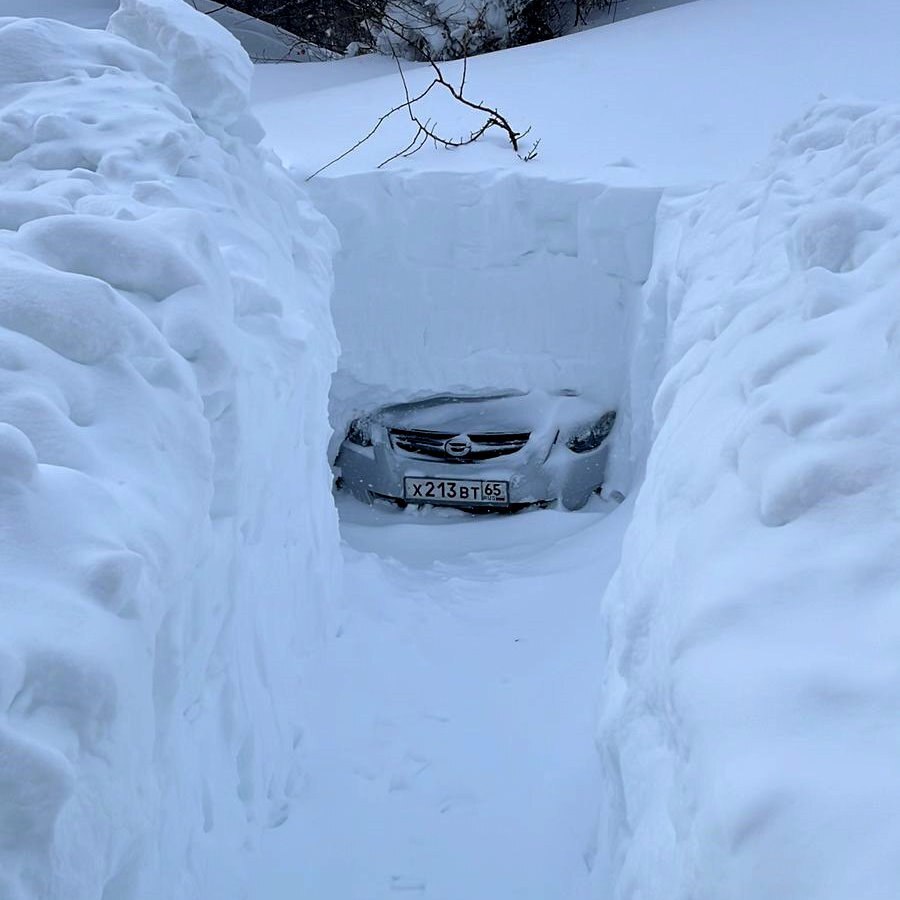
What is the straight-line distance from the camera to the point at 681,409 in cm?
226

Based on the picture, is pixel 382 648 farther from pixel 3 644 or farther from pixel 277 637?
pixel 3 644

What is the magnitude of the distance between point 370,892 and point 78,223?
5.91 feet

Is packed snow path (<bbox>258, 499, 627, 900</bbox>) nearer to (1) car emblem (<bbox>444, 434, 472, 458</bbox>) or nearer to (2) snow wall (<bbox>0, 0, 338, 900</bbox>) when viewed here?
(2) snow wall (<bbox>0, 0, 338, 900</bbox>)

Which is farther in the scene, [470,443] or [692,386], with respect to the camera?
[470,443]

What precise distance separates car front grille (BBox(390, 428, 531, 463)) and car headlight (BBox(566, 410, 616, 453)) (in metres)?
0.22

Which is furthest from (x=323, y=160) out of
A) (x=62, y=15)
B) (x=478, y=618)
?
(x=62, y=15)

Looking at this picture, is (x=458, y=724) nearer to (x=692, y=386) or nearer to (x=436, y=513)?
(x=692, y=386)

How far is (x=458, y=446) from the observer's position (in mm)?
4605

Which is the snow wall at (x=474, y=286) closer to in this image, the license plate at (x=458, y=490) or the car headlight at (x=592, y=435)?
the car headlight at (x=592, y=435)

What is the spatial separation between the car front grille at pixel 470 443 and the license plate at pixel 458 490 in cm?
11

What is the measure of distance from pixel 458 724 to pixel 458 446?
1672 mm

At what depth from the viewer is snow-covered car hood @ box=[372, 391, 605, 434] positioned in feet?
15.3

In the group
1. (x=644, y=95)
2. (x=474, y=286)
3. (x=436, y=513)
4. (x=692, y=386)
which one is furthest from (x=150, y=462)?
(x=644, y=95)

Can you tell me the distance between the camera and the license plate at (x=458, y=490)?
15.0ft
